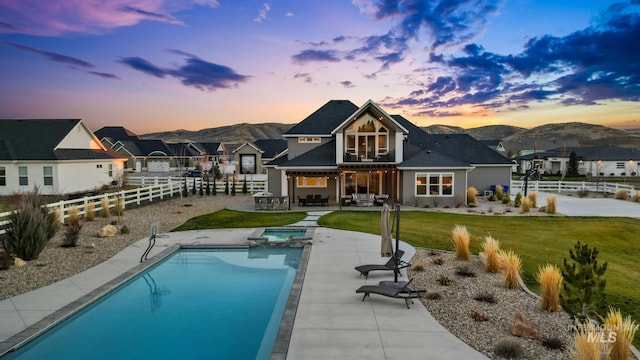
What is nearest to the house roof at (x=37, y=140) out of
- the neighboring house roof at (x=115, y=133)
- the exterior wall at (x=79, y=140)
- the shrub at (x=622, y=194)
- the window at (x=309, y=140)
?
the exterior wall at (x=79, y=140)

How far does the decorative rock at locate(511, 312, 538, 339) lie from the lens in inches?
283

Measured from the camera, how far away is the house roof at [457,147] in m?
33.8

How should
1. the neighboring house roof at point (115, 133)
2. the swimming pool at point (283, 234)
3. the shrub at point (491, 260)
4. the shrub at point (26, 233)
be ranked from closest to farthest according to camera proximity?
the shrub at point (491, 260) → the shrub at point (26, 233) → the swimming pool at point (283, 234) → the neighboring house roof at point (115, 133)

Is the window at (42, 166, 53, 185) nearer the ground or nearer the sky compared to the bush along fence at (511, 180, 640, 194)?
nearer the sky

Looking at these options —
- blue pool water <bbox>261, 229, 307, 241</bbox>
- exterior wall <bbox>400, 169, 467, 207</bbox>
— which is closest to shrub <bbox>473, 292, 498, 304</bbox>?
blue pool water <bbox>261, 229, 307, 241</bbox>

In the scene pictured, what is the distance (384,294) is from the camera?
28.9ft

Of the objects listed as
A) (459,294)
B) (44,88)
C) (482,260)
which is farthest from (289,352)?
(44,88)

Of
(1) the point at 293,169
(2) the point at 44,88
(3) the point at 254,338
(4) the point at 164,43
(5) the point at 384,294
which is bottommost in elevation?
(3) the point at 254,338

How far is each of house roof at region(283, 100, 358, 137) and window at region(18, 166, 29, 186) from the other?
69.9 feet

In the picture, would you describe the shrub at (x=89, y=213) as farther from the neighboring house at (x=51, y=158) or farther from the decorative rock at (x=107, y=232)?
the neighboring house at (x=51, y=158)

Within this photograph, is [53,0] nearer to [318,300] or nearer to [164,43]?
[164,43]

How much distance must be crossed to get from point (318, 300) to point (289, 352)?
2.67m

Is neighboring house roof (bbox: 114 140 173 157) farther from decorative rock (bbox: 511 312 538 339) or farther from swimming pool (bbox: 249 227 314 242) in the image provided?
decorative rock (bbox: 511 312 538 339)

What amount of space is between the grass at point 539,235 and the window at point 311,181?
5.18m
